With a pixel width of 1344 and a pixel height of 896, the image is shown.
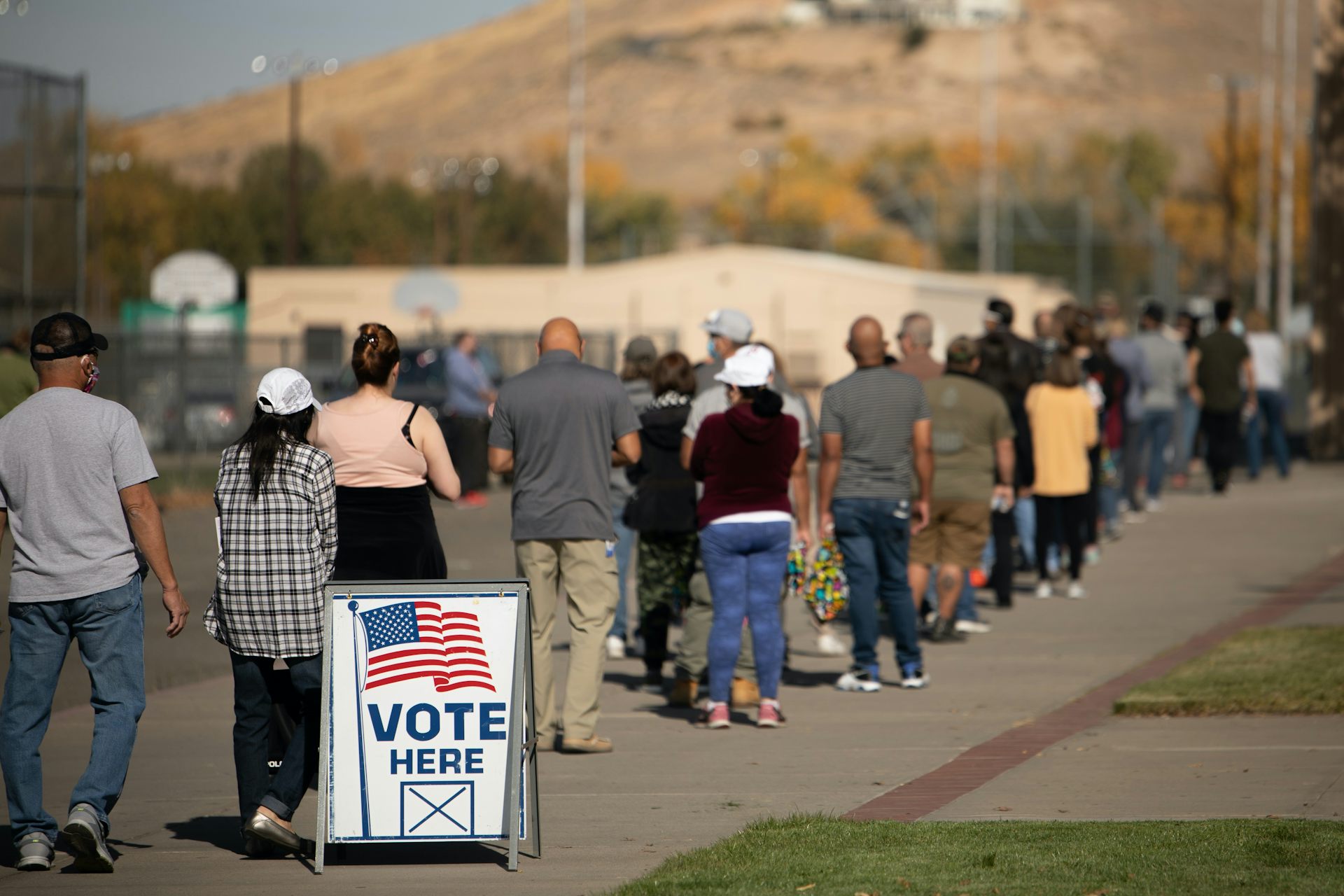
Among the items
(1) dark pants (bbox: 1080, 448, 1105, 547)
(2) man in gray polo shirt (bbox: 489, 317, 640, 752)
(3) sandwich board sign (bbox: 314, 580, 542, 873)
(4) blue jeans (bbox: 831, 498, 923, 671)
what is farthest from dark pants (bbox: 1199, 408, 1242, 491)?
(3) sandwich board sign (bbox: 314, 580, 542, 873)

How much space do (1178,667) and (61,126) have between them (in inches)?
616

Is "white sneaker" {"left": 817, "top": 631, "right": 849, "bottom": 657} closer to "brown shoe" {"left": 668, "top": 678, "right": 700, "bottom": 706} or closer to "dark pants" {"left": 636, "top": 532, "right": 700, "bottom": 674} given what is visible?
"dark pants" {"left": 636, "top": 532, "right": 700, "bottom": 674}

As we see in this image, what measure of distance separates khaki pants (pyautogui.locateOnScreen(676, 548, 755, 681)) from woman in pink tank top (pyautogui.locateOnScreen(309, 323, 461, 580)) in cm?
264

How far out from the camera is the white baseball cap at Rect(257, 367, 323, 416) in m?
6.70

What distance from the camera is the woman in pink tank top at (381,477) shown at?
284 inches

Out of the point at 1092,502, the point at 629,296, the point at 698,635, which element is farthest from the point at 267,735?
the point at 629,296

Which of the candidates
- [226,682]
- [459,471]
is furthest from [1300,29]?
[226,682]

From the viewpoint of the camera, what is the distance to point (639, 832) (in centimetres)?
704

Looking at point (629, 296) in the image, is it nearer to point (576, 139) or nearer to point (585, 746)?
point (576, 139)

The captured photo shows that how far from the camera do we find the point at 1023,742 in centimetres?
865

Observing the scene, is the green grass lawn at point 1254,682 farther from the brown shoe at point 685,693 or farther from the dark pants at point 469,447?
the dark pants at point 469,447

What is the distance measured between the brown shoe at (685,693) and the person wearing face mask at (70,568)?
3.73 meters

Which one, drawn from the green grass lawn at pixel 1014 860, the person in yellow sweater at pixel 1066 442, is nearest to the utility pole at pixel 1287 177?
the person in yellow sweater at pixel 1066 442

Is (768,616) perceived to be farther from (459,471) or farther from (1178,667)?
(459,471)
